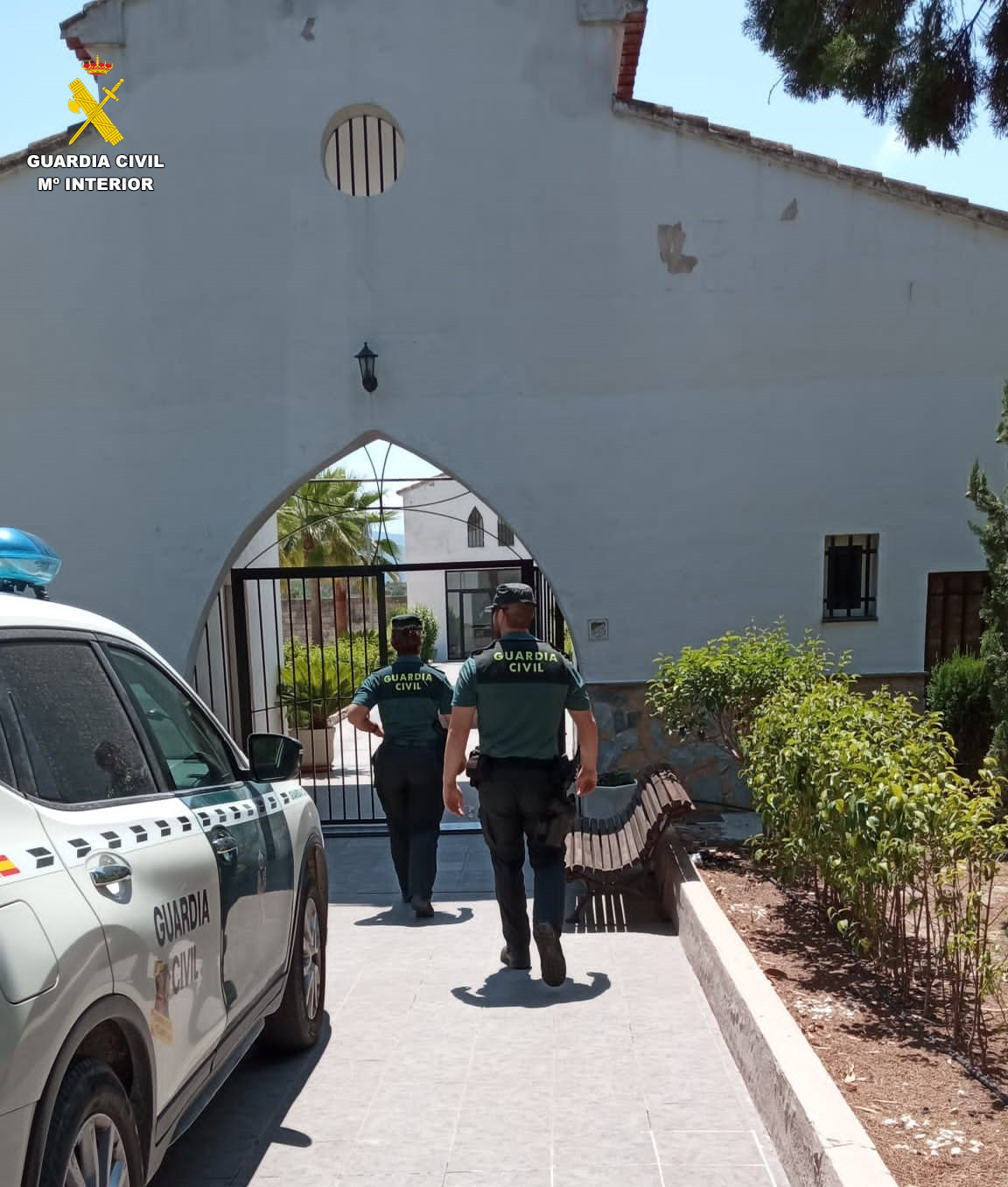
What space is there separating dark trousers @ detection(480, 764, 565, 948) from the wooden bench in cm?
104

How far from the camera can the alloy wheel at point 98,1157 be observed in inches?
82.3

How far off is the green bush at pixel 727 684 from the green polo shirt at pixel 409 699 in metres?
1.48

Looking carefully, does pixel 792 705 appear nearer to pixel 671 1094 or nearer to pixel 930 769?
pixel 930 769

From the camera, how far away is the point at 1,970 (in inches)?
72.7

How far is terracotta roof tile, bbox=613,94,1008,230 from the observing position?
7637 millimetres

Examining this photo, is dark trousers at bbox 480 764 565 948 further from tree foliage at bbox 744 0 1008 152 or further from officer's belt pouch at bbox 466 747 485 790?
tree foliage at bbox 744 0 1008 152

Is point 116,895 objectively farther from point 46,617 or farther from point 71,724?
point 46,617

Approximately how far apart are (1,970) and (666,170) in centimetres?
745

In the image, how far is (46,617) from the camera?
265 centimetres

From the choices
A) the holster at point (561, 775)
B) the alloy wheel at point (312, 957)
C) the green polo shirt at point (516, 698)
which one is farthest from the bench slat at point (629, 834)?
the alloy wheel at point (312, 957)

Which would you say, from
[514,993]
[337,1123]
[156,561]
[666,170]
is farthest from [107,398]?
[337,1123]

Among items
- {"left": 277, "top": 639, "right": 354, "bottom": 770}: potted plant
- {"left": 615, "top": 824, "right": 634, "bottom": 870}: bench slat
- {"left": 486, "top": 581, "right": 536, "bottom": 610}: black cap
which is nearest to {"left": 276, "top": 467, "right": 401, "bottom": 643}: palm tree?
{"left": 277, "top": 639, "right": 354, "bottom": 770}: potted plant

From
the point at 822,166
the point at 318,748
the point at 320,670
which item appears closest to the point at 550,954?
the point at 822,166

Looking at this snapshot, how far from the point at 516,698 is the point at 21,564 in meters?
2.45
